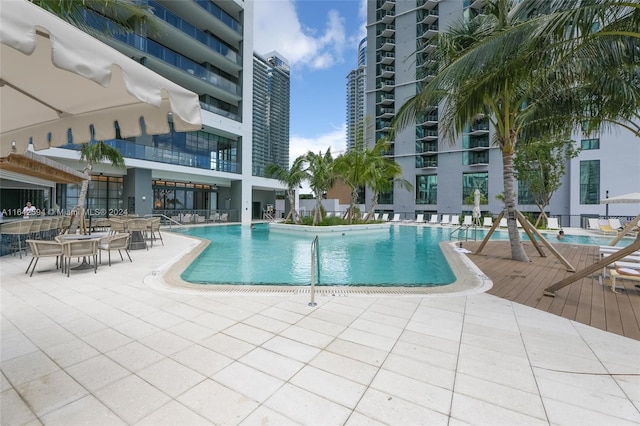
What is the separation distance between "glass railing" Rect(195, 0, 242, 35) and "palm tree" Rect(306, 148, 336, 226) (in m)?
14.3

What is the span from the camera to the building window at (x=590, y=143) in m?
23.8

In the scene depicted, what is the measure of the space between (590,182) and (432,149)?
1560 cm

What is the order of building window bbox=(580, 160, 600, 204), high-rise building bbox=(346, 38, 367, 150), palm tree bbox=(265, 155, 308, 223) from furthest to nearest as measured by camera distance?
high-rise building bbox=(346, 38, 367, 150)
building window bbox=(580, 160, 600, 204)
palm tree bbox=(265, 155, 308, 223)

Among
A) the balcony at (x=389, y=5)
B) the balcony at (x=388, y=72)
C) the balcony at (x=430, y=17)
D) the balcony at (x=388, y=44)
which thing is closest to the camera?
the balcony at (x=430, y=17)

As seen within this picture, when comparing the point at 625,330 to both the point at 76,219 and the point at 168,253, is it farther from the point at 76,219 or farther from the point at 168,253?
the point at 76,219

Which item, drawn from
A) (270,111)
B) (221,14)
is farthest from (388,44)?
(221,14)

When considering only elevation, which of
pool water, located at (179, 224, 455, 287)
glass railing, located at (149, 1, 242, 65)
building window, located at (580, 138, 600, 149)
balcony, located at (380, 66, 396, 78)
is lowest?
pool water, located at (179, 224, 455, 287)

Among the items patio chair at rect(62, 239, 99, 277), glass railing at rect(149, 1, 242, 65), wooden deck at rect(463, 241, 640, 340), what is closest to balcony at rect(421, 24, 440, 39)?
glass railing at rect(149, 1, 242, 65)

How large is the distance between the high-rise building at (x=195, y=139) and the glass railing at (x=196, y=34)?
0.07 metres

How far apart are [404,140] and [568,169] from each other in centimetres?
1721

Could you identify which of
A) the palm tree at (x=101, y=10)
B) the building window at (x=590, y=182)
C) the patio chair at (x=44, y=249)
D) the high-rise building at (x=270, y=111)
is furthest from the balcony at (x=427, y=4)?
the patio chair at (x=44, y=249)

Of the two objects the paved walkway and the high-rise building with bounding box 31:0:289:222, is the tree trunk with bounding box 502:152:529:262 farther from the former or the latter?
the high-rise building with bounding box 31:0:289:222

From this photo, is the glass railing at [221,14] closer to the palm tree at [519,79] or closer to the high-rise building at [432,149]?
the high-rise building at [432,149]

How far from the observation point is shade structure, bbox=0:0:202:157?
5.09 ft
